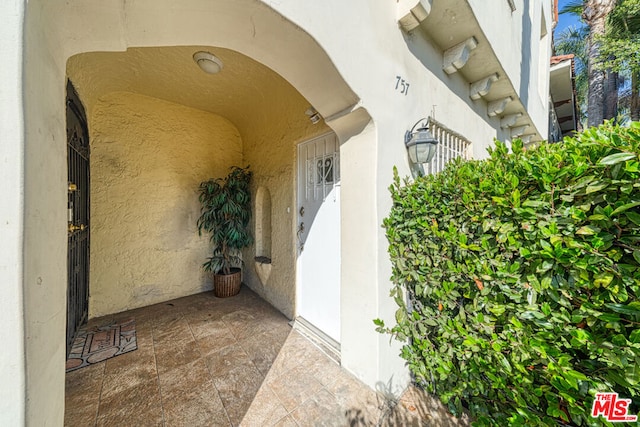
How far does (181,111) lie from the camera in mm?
3773

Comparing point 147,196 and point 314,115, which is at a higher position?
point 314,115

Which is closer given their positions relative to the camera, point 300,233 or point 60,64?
point 60,64

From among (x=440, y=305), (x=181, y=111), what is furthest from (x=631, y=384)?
(x=181, y=111)

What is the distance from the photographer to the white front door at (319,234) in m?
2.56

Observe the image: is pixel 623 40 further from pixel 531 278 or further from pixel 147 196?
pixel 147 196

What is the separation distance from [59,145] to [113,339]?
2807 mm

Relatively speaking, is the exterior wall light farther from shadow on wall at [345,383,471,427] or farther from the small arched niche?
the small arched niche

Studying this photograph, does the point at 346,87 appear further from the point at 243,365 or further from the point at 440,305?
the point at 243,365

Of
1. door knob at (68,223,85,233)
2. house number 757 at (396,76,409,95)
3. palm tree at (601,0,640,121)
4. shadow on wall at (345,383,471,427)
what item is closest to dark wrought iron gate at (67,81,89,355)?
door knob at (68,223,85,233)

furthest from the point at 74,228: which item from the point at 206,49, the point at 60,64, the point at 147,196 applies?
the point at 206,49

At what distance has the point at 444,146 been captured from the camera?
117 inches

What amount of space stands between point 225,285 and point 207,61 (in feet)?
10.6

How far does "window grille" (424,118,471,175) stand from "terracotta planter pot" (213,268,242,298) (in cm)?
343

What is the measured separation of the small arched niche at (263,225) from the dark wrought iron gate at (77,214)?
7.22 ft
